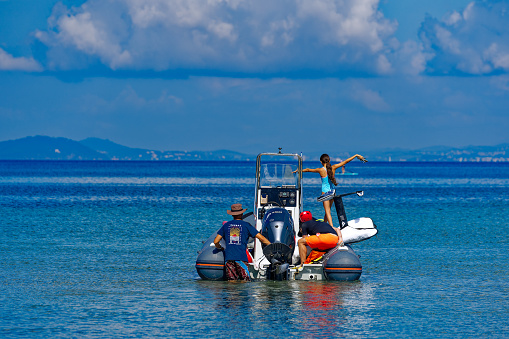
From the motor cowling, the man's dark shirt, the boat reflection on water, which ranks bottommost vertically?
the boat reflection on water

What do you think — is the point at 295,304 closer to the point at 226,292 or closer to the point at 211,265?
the point at 226,292

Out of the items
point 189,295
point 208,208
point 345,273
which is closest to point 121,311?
point 189,295

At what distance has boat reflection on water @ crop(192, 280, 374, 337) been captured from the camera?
12.6 m

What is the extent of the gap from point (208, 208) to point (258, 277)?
94.7ft

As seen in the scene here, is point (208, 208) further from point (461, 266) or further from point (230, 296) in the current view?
point (230, 296)

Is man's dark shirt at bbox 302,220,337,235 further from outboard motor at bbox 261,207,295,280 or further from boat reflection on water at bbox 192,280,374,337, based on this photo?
boat reflection on water at bbox 192,280,374,337

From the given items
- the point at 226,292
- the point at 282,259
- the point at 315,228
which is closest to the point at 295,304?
the point at 226,292

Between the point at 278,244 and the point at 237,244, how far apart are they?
35.9 inches

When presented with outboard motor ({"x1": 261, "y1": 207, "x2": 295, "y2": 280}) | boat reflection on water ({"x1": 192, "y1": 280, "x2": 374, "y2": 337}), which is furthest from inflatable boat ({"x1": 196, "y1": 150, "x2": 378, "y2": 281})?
boat reflection on water ({"x1": 192, "y1": 280, "x2": 374, "y2": 337})

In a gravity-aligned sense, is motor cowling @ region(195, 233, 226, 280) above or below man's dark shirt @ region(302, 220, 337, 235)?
below

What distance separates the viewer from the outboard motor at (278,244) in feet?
53.8

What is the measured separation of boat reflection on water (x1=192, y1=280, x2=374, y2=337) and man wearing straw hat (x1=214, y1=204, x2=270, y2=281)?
0.29 meters

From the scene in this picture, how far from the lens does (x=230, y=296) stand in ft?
49.7

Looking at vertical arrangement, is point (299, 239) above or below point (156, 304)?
above
